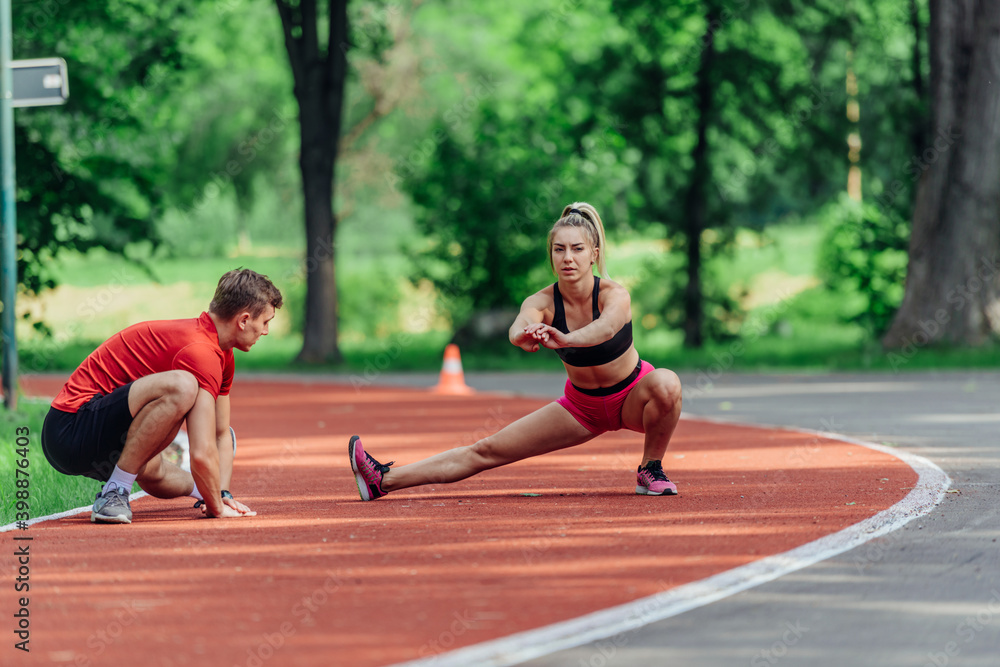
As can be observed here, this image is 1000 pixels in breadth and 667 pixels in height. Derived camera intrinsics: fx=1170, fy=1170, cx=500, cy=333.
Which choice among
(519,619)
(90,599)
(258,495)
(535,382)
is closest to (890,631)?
(519,619)

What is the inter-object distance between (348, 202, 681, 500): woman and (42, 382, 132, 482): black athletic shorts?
4.50ft

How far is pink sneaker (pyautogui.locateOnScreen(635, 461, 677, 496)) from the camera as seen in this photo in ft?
23.2

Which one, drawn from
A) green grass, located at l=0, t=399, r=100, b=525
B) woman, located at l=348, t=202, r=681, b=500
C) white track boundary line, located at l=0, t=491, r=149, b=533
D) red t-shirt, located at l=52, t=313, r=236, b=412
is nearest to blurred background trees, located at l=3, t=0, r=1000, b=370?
green grass, located at l=0, t=399, r=100, b=525

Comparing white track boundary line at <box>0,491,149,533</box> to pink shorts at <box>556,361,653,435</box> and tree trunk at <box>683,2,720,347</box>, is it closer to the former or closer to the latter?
pink shorts at <box>556,361,653,435</box>

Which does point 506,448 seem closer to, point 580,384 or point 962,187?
point 580,384

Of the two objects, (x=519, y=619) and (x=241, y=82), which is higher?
(x=241, y=82)

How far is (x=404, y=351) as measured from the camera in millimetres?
26734

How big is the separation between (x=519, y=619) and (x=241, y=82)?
35478mm

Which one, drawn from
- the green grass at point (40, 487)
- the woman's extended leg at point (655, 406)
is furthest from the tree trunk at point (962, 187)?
the green grass at point (40, 487)

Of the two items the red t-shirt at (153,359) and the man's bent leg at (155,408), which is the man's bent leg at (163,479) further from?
the red t-shirt at (153,359)

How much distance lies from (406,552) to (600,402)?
1.89 meters

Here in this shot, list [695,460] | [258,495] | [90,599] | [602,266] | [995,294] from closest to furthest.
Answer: [90,599], [602,266], [258,495], [695,460], [995,294]

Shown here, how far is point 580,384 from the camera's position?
6969mm

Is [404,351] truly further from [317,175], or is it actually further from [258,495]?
[258,495]
